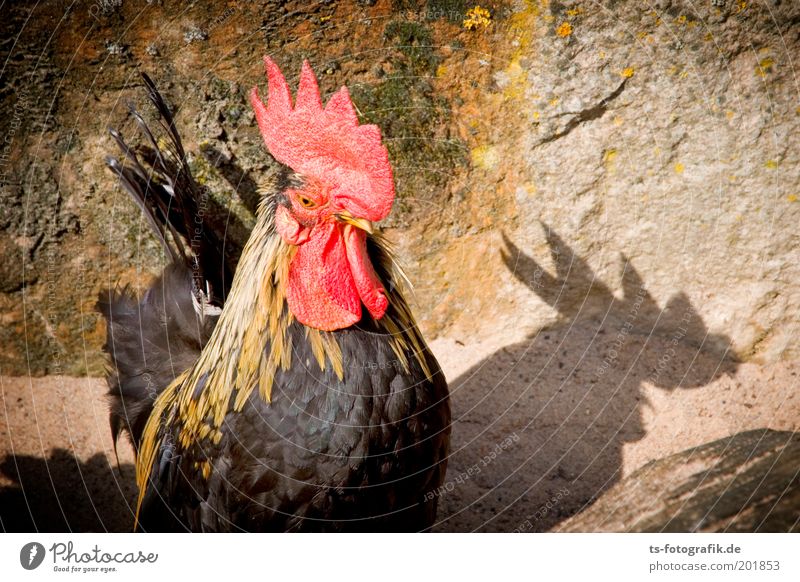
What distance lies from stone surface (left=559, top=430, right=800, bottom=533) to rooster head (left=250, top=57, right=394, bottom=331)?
1115 mm

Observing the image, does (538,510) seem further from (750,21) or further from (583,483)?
(750,21)

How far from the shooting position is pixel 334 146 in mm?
1793

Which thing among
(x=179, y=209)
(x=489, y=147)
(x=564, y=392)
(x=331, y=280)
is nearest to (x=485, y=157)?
(x=489, y=147)

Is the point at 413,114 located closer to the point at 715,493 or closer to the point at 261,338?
the point at 261,338

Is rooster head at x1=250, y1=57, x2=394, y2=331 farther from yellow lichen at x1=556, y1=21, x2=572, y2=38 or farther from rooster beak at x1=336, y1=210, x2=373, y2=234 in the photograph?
yellow lichen at x1=556, y1=21, x2=572, y2=38

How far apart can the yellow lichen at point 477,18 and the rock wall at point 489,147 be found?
0.05 ft

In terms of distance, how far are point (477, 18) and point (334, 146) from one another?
151 centimetres

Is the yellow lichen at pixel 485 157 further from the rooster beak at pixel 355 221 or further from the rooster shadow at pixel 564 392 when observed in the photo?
the rooster beak at pixel 355 221

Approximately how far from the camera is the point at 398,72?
3000 millimetres

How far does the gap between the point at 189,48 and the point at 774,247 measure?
2.67 m

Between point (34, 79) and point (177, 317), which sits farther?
point (34, 79)
